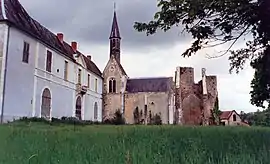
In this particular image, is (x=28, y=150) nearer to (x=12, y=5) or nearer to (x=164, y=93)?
(x=12, y=5)

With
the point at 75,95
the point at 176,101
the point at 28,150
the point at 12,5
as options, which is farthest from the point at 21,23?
the point at 176,101

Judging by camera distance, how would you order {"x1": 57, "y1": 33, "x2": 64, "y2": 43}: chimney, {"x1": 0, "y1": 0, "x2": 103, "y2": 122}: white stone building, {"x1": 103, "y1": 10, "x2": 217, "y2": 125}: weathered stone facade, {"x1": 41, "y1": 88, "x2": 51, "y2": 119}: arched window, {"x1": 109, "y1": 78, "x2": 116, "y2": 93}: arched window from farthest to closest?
{"x1": 109, "y1": 78, "x2": 116, "y2": 93}: arched window, {"x1": 103, "y1": 10, "x2": 217, "y2": 125}: weathered stone facade, {"x1": 57, "y1": 33, "x2": 64, "y2": 43}: chimney, {"x1": 41, "y1": 88, "x2": 51, "y2": 119}: arched window, {"x1": 0, "y1": 0, "x2": 103, "y2": 122}: white stone building

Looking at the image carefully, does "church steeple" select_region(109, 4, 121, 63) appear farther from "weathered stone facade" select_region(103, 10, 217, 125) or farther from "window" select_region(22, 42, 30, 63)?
"window" select_region(22, 42, 30, 63)

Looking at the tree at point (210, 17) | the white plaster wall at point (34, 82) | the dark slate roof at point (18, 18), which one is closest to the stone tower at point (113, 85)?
the white plaster wall at point (34, 82)

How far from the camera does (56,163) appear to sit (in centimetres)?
575

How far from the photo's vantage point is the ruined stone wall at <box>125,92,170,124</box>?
151ft

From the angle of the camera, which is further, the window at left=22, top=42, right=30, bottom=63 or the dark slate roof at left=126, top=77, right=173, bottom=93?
the dark slate roof at left=126, top=77, right=173, bottom=93

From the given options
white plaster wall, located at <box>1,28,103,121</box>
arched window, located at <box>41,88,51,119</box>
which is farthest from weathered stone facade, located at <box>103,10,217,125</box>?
arched window, located at <box>41,88,51,119</box>

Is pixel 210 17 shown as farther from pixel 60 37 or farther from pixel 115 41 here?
pixel 115 41

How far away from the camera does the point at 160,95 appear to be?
153 ft

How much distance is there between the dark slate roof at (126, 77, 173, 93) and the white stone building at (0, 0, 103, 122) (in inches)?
441

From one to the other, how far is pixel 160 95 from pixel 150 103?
1847 millimetres

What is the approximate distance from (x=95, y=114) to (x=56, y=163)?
127 ft

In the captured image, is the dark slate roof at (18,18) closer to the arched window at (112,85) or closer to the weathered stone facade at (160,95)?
the arched window at (112,85)
